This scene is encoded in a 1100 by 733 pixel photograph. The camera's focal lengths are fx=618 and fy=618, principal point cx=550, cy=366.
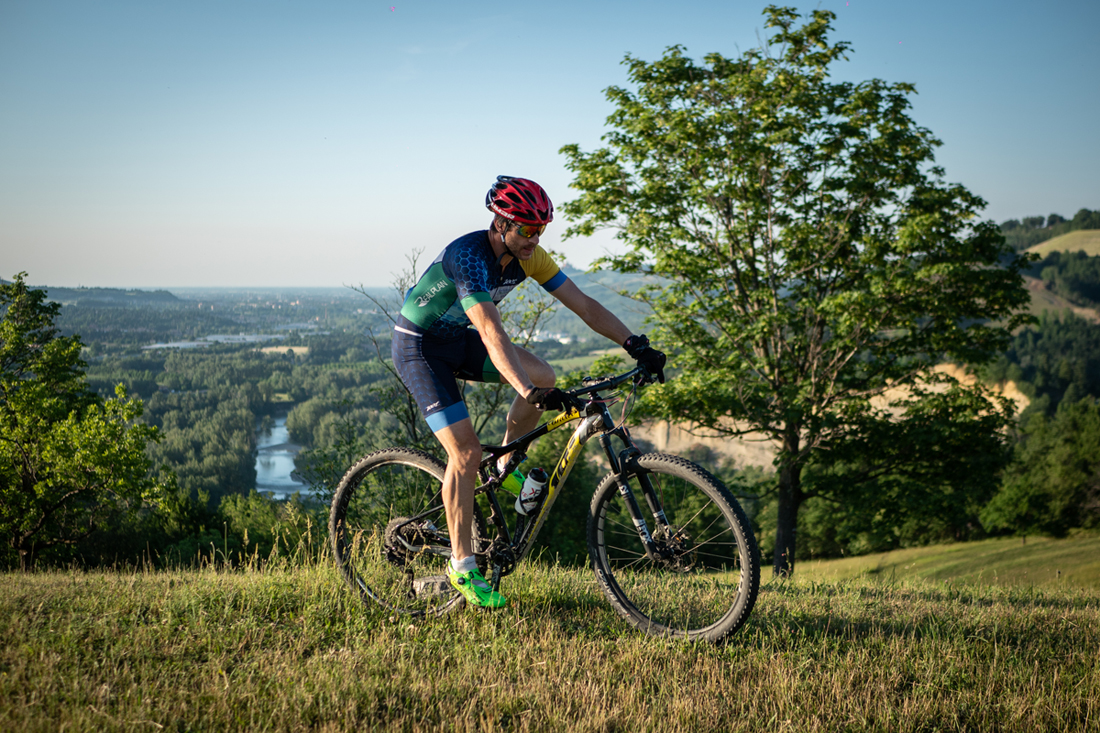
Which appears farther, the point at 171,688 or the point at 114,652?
the point at 114,652

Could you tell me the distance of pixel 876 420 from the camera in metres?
13.9

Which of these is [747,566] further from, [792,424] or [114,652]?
[792,424]

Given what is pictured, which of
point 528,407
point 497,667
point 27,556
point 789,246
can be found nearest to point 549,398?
point 528,407

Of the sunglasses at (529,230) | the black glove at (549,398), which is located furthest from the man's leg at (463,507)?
the sunglasses at (529,230)

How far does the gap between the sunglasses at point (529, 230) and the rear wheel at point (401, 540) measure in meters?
1.57

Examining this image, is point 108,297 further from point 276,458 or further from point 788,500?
point 788,500

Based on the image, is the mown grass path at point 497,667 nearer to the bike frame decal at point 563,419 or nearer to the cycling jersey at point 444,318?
the bike frame decal at point 563,419

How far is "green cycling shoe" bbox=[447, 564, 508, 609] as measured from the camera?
3.56m

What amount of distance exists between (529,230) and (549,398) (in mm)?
967

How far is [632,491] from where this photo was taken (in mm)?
3459

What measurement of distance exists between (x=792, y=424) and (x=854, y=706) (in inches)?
480

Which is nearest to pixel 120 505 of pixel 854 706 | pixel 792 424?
pixel 792 424

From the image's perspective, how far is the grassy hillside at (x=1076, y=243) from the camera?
443ft

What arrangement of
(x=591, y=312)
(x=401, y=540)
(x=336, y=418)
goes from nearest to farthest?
(x=591, y=312)
(x=401, y=540)
(x=336, y=418)
